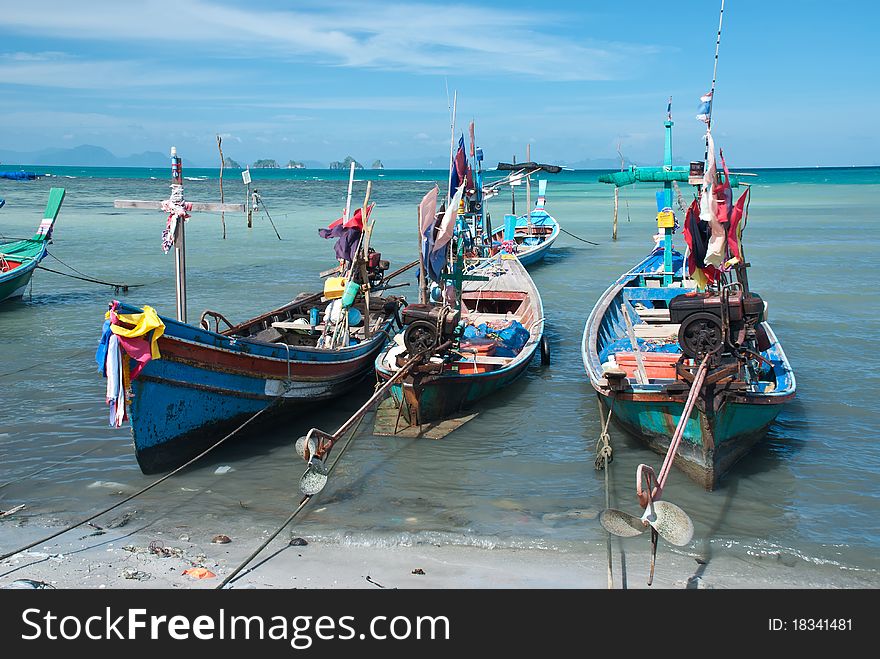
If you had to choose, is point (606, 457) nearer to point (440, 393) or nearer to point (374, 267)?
point (440, 393)

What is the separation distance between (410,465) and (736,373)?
16.0ft

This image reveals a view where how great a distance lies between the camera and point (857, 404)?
49.1ft

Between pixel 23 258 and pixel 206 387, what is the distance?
52.3ft

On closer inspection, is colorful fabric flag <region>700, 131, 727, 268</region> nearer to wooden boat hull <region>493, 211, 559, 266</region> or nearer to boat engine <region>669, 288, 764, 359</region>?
boat engine <region>669, 288, 764, 359</region>

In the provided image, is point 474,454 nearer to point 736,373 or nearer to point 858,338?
point 736,373

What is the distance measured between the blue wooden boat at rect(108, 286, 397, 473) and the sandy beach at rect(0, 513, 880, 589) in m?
1.92

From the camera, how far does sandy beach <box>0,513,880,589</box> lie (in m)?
8.52

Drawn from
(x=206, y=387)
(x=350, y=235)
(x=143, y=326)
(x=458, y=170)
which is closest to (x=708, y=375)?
(x=206, y=387)

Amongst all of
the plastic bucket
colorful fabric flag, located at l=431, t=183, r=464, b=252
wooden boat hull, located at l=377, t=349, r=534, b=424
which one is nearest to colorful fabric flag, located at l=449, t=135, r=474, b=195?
colorful fabric flag, located at l=431, t=183, r=464, b=252

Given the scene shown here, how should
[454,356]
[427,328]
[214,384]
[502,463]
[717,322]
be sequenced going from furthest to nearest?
[454,356] → [427,328] → [502,463] → [214,384] → [717,322]

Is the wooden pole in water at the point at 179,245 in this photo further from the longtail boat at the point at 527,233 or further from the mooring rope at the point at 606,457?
the longtail boat at the point at 527,233

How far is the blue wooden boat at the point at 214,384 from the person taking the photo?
36.5ft

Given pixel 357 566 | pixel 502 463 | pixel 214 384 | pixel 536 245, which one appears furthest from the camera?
pixel 536 245

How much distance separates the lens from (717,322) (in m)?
10.7
